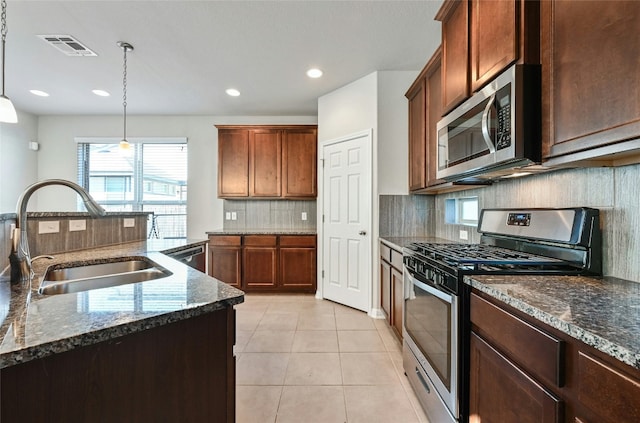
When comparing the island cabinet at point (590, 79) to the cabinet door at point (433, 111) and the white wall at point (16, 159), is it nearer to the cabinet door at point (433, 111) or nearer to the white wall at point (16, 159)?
the cabinet door at point (433, 111)

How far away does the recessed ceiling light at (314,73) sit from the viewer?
3195 mm

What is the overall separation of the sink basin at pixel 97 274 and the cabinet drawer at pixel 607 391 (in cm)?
148

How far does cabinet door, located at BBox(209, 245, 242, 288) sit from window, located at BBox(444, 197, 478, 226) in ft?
9.25

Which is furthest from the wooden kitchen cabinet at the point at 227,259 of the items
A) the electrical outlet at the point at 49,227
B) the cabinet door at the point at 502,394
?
the cabinet door at the point at 502,394

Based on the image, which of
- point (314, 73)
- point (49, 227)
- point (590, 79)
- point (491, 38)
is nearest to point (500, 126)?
point (590, 79)

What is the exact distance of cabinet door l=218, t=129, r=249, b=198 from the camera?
4.37 metres

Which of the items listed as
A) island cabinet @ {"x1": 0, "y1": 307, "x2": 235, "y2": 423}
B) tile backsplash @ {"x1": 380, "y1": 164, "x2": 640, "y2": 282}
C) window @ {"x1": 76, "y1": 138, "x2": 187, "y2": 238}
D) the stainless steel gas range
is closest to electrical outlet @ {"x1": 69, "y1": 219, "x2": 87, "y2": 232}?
island cabinet @ {"x1": 0, "y1": 307, "x2": 235, "y2": 423}

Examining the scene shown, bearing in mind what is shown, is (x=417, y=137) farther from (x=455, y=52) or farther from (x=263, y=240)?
(x=263, y=240)

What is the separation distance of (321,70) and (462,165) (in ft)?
Result: 7.10

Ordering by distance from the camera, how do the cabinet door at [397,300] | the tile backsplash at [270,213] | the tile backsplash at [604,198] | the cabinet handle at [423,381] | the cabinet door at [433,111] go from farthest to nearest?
the tile backsplash at [270,213]
the cabinet door at [397,300]
the cabinet door at [433,111]
the cabinet handle at [423,381]
the tile backsplash at [604,198]

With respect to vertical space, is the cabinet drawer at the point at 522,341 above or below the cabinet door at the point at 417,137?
below

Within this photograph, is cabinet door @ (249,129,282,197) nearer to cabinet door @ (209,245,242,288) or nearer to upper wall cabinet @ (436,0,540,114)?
cabinet door @ (209,245,242,288)

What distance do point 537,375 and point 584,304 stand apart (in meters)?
0.26

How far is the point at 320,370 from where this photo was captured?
2.11 meters
